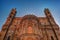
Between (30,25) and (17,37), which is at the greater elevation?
(30,25)

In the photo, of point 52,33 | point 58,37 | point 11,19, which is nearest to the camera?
point 58,37

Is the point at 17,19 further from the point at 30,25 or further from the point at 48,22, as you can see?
the point at 48,22

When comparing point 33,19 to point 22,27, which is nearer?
point 22,27

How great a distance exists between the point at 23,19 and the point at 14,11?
4.32 metres

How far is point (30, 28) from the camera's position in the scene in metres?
20.9

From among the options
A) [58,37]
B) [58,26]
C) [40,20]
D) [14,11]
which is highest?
[14,11]

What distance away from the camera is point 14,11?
25.5m

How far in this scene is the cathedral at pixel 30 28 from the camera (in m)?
19.1

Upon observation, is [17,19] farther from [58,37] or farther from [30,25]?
[58,37]

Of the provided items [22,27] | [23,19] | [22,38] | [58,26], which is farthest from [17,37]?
[58,26]

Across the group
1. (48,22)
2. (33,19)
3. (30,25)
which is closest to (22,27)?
(30,25)

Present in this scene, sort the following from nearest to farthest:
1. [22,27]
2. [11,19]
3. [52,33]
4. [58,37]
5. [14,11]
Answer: [58,37], [52,33], [22,27], [11,19], [14,11]

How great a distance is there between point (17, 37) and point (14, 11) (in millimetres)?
8475

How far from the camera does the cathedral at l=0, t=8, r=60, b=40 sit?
19.1 meters
